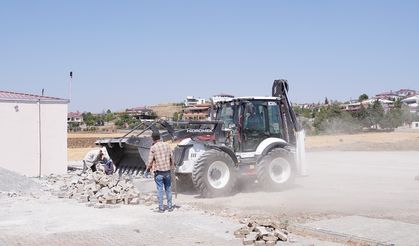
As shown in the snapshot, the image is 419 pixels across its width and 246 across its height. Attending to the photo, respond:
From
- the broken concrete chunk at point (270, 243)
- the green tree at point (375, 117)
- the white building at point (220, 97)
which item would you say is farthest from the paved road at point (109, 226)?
the green tree at point (375, 117)

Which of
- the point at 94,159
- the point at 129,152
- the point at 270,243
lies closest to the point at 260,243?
the point at 270,243

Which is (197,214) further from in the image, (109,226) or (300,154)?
(300,154)

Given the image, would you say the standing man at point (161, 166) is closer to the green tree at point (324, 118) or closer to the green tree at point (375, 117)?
the green tree at point (324, 118)

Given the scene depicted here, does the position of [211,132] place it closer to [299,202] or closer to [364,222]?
[299,202]

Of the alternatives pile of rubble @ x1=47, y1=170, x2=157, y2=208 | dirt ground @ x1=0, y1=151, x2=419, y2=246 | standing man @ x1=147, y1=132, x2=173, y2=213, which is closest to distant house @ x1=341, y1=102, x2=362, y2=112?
dirt ground @ x1=0, y1=151, x2=419, y2=246

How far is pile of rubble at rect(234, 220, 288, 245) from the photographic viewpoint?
816cm

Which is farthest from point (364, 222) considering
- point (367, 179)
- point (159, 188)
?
point (367, 179)

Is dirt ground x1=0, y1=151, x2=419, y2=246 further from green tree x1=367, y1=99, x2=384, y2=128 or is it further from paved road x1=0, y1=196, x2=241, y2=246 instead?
green tree x1=367, y1=99, x2=384, y2=128

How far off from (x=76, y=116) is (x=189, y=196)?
6135 inches

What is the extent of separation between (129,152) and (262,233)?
7.41 m

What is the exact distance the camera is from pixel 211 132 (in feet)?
48.0

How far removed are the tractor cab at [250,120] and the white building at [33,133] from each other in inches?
330

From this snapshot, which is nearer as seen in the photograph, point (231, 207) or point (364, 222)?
point (364, 222)

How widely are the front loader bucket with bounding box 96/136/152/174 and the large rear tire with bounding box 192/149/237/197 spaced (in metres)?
1.54
